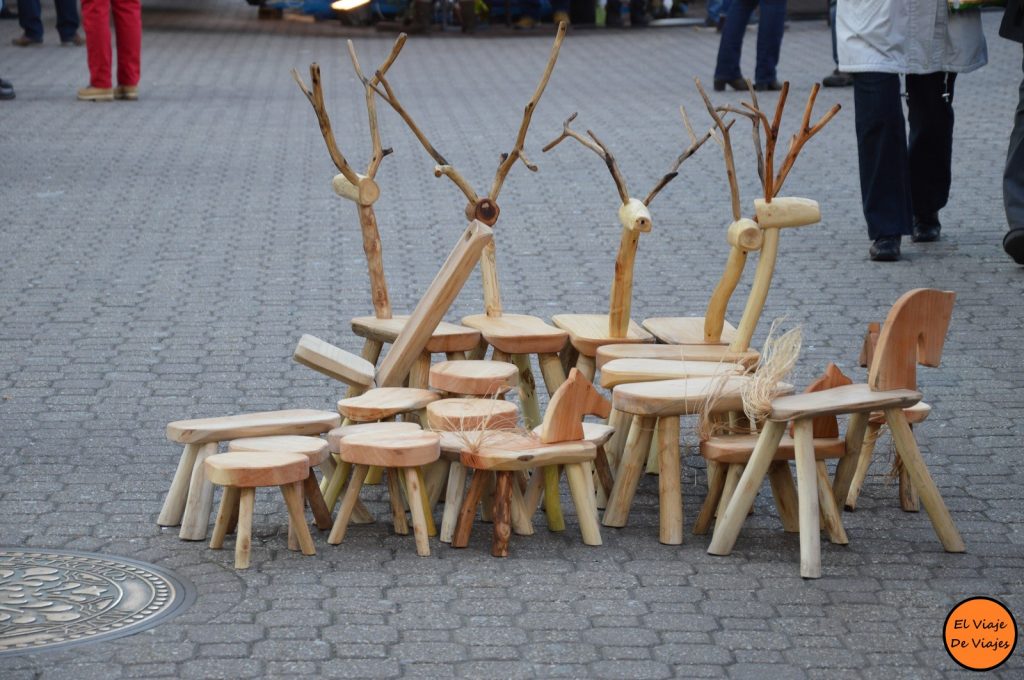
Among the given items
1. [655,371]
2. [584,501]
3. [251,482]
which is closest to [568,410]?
[584,501]

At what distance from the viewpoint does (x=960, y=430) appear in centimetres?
548

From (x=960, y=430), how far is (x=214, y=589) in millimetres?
2810

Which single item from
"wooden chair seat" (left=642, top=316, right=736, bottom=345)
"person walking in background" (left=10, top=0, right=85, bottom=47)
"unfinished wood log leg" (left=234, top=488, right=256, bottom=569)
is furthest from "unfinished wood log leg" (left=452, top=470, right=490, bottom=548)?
"person walking in background" (left=10, top=0, right=85, bottom=47)

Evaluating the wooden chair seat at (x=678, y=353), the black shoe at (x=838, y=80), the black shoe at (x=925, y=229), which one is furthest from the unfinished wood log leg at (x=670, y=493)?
the black shoe at (x=838, y=80)

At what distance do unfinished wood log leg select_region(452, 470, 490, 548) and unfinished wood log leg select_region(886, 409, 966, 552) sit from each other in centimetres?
115

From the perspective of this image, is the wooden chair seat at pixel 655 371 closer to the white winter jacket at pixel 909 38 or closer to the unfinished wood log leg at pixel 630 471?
the unfinished wood log leg at pixel 630 471

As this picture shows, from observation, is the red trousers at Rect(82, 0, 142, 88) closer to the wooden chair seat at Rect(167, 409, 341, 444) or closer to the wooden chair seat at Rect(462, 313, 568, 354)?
the wooden chair seat at Rect(462, 313, 568, 354)

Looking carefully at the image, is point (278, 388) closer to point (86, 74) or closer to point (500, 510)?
point (500, 510)

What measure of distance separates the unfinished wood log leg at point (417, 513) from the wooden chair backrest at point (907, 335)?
4.25 feet

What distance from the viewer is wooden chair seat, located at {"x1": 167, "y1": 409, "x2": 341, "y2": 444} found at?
4.42 metres

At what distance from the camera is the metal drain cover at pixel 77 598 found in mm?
3748

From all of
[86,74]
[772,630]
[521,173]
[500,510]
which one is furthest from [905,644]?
[86,74]

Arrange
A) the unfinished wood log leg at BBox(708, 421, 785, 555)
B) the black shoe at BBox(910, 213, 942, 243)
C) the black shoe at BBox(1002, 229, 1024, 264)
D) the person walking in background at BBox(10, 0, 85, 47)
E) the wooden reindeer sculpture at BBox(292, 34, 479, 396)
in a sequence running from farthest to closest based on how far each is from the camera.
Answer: the person walking in background at BBox(10, 0, 85, 47), the black shoe at BBox(910, 213, 942, 243), the black shoe at BBox(1002, 229, 1024, 264), the wooden reindeer sculpture at BBox(292, 34, 479, 396), the unfinished wood log leg at BBox(708, 421, 785, 555)

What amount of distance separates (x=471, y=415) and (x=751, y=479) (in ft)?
2.70
